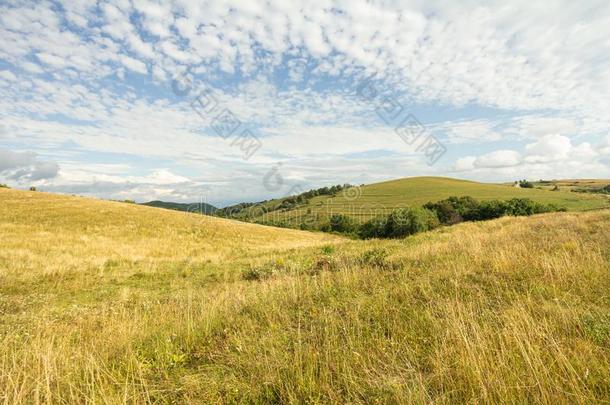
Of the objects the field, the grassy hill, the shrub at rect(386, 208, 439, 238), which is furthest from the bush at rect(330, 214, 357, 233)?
the field

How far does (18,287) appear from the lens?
12.2 meters

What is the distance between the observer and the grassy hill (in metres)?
93.1

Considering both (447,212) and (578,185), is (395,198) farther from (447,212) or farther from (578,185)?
(578,185)

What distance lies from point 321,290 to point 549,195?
11813 cm

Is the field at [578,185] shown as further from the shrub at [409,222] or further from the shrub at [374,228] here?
the shrub at [374,228]

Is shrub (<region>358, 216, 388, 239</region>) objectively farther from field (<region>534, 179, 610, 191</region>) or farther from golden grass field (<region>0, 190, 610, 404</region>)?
field (<region>534, 179, 610, 191</region>)

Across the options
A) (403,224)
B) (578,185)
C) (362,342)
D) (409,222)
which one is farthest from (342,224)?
(578,185)

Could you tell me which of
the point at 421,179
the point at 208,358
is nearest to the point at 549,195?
the point at 421,179

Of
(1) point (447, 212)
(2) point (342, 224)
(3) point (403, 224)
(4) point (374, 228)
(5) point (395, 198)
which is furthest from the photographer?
(5) point (395, 198)

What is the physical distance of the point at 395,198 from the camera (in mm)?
107938


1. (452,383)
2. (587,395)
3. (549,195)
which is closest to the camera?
(587,395)

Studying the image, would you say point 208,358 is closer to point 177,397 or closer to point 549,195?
point 177,397

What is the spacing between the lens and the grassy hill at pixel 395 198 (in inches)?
3664

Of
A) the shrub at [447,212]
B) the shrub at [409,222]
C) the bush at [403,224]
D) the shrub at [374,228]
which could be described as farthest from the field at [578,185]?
the shrub at [374,228]
